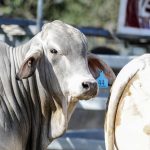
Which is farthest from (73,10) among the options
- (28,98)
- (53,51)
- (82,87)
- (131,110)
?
(131,110)

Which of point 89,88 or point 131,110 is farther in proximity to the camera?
point 89,88

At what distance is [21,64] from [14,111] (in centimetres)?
27

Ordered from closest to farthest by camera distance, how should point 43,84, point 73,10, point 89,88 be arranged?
1. point 89,88
2. point 43,84
3. point 73,10

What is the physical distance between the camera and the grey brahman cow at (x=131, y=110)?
133 inches

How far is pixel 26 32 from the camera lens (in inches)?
280

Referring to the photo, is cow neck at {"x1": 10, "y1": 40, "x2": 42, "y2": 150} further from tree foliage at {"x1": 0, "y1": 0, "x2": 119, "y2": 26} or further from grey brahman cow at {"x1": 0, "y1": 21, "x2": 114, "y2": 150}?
tree foliage at {"x1": 0, "y1": 0, "x2": 119, "y2": 26}

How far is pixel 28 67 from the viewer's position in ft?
12.9

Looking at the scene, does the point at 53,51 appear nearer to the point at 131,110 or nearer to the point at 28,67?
the point at 28,67

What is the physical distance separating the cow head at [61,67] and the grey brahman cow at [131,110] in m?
0.31

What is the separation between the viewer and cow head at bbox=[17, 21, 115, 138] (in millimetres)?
3896

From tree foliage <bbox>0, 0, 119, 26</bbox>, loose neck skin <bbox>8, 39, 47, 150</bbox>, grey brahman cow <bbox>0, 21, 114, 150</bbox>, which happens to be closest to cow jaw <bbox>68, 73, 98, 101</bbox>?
grey brahman cow <bbox>0, 21, 114, 150</bbox>

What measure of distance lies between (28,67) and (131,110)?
2.50ft

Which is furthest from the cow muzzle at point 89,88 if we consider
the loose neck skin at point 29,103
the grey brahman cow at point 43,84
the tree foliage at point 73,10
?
the tree foliage at point 73,10

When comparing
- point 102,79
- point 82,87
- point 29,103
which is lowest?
point 29,103
